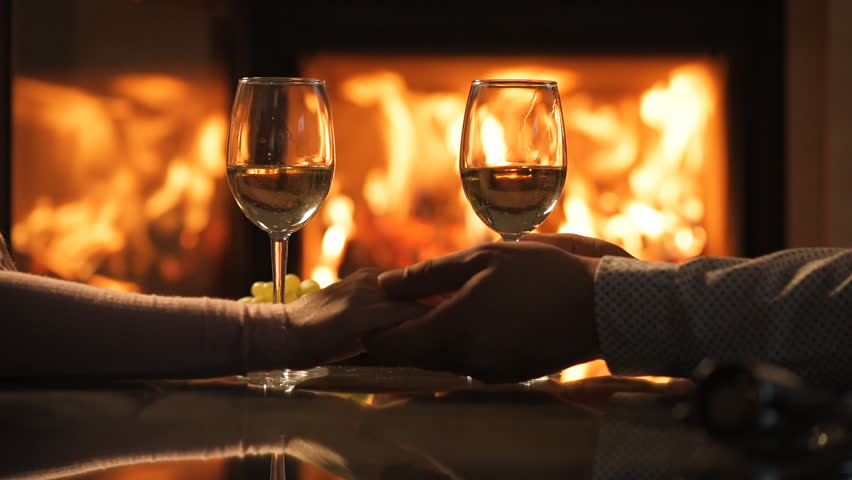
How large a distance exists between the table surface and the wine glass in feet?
0.49

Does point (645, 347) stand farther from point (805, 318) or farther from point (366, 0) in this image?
point (366, 0)

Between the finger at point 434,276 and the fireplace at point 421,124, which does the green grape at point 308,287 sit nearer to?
the finger at point 434,276

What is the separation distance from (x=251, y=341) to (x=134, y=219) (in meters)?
1.83

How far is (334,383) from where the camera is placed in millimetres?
775

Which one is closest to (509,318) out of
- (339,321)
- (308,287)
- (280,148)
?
(339,321)

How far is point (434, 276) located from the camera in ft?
2.47

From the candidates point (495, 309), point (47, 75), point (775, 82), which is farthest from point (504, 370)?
point (775, 82)

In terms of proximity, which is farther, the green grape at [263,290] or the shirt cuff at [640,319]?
the green grape at [263,290]

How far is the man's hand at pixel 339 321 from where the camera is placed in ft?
2.47

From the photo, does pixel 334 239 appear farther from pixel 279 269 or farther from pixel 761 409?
pixel 761 409

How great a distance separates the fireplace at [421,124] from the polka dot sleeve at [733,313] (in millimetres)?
1889

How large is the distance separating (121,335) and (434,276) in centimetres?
22

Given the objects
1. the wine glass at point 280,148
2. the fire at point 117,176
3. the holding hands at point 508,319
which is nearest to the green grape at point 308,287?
the wine glass at point 280,148

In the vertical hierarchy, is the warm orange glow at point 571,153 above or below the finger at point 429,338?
above
